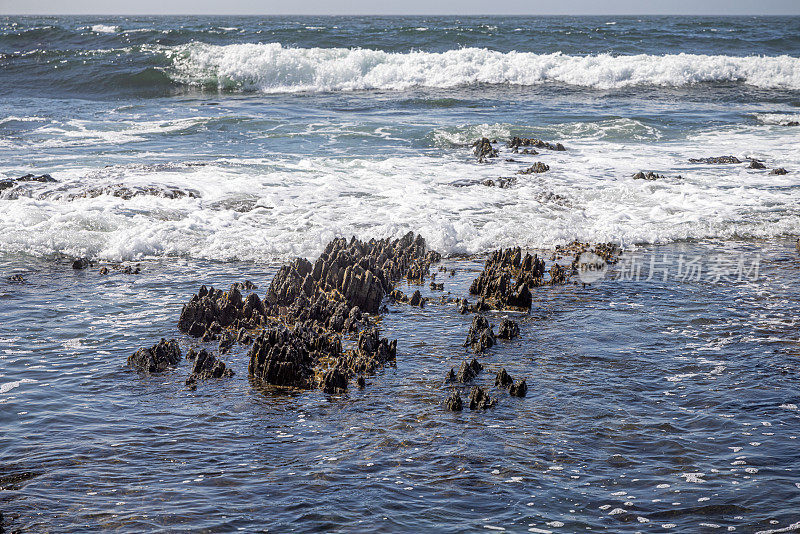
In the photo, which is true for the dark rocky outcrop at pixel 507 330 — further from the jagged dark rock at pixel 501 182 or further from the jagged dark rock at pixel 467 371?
the jagged dark rock at pixel 501 182

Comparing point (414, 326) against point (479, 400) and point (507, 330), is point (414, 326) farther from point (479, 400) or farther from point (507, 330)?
point (479, 400)

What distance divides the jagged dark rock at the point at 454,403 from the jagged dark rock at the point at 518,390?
50 cm

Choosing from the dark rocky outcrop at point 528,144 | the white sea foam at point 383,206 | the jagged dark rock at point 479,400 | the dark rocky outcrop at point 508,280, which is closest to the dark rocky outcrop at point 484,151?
the white sea foam at point 383,206

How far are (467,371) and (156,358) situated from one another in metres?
2.87

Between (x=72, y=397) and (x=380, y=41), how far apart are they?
Answer: 37.3 metres

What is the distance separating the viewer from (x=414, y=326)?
8.02 metres

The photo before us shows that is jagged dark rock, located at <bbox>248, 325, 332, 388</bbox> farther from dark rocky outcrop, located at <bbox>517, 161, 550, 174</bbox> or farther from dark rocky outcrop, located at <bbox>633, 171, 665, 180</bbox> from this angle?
dark rocky outcrop, located at <bbox>633, 171, 665, 180</bbox>

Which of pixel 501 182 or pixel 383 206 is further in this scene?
pixel 501 182

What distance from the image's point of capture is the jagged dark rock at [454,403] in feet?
19.5

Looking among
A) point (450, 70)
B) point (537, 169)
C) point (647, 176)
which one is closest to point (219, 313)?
point (537, 169)

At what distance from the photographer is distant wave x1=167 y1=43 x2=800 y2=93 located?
33000 millimetres

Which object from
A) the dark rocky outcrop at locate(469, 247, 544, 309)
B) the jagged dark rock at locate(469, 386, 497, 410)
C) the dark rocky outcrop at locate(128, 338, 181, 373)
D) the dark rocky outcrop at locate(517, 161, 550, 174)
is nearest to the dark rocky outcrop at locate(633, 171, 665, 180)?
the dark rocky outcrop at locate(517, 161, 550, 174)

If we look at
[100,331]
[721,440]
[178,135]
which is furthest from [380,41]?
[721,440]

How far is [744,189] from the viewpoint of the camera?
14.3 metres
